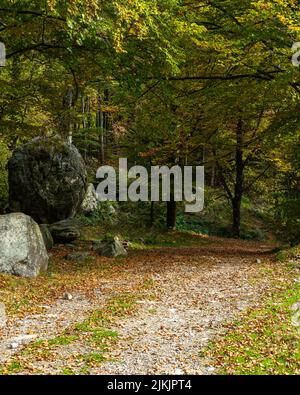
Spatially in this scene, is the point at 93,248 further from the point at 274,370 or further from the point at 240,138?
the point at 274,370

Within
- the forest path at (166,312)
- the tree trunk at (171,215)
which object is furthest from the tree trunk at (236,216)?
the forest path at (166,312)

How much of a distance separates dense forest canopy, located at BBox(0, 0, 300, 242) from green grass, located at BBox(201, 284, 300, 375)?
645 centimetres

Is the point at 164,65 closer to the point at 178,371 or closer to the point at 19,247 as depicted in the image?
the point at 19,247

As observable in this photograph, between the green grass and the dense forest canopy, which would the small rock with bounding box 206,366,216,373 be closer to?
the green grass

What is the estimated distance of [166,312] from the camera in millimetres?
9422

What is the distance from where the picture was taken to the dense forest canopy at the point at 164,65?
449 inches

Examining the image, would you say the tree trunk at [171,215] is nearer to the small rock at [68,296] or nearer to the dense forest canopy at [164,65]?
the dense forest canopy at [164,65]

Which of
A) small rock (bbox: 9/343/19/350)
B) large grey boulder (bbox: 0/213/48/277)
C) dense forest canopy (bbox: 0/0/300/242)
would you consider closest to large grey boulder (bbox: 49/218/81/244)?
dense forest canopy (bbox: 0/0/300/242)

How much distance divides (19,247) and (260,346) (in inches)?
302

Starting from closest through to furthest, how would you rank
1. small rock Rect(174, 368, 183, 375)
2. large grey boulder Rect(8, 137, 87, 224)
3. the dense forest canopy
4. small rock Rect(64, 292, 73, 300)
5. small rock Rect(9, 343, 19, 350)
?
small rock Rect(174, 368, 183, 375)
small rock Rect(9, 343, 19, 350)
small rock Rect(64, 292, 73, 300)
the dense forest canopy
large grey boulder Rect(8, 137, 87, 224)

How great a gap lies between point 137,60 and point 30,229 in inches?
233

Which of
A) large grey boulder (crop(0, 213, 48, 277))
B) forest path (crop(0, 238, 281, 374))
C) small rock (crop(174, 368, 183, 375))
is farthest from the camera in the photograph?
large grey boulder (crop(0, 213, 48, 277))

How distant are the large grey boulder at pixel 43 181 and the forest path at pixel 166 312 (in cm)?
555

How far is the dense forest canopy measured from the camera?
11.4 meters
